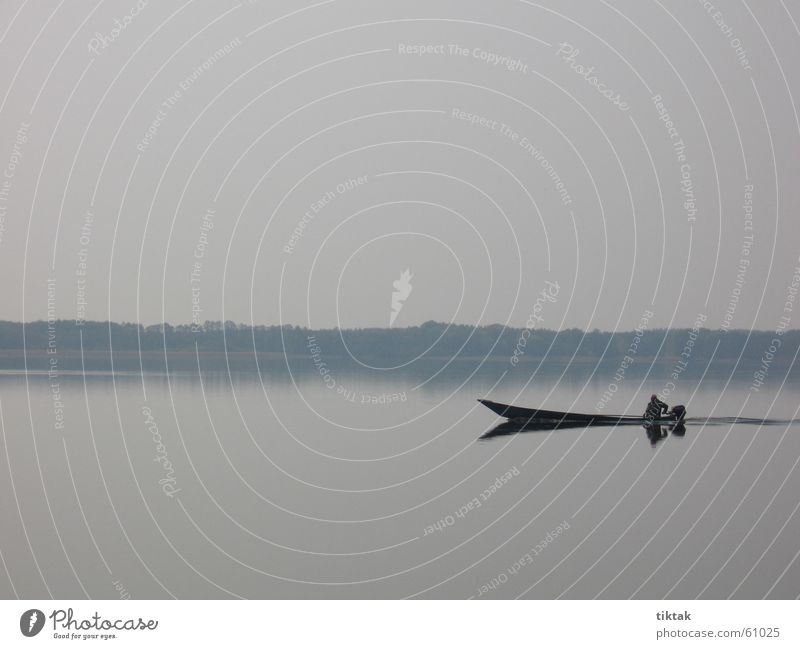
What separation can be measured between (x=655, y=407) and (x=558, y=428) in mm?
360

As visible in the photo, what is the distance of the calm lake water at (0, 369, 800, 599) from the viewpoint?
140 inches

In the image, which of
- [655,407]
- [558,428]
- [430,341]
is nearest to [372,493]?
[430,341]

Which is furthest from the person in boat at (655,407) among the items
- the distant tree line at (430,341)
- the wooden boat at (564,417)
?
the distant tree line at (430,341)

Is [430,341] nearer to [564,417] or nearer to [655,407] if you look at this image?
[564,417]

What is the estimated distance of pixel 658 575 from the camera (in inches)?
141

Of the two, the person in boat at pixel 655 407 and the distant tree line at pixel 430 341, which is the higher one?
the distant tree line at pixel 430 341

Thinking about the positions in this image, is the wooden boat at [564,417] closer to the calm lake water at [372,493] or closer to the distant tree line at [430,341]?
the calm lake water at [372,493]

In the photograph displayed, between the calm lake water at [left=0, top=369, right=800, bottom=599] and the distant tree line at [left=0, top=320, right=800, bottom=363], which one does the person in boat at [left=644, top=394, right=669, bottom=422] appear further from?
the distant tree line at [left=0, top=320, right=800, bottom=363]

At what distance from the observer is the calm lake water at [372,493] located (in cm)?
355

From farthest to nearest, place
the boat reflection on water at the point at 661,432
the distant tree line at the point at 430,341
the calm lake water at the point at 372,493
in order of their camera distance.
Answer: the boat reflection on water at the point at 661,432
the distant tree line at the point at 430,341
the calm lake water at the point at 372,493

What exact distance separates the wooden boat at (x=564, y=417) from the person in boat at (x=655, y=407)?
0.06 ft

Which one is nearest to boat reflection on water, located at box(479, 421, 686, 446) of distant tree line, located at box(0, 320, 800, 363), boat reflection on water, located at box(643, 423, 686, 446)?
boat reflection on water, located at box(643, 423, 686, 446)

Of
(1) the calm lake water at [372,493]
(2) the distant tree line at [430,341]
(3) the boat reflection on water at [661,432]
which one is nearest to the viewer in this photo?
(1) the calm lake water at [372,493]
